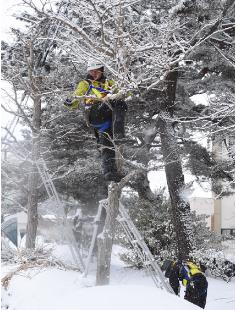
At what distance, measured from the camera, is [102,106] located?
212 inches

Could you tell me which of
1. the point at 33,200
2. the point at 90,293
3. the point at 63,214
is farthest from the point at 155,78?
the point at 33,200

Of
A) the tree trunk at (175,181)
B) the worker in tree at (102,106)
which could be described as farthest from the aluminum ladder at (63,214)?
the tree trunk at (175,181)

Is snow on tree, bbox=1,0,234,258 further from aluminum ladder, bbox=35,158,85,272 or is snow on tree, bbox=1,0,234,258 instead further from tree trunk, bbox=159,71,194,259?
aluminum ladder, bbox=35,158,85,272

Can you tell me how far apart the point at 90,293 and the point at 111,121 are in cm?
285

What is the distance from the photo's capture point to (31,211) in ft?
28.9

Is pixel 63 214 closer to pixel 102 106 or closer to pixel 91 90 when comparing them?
pixel 102 106

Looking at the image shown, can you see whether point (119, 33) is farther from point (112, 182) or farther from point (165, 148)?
point (165, 148)

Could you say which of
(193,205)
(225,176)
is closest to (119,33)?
(225,176)

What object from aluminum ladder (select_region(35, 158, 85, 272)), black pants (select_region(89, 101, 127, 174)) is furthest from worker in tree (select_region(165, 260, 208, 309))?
aluminum ladder (select_region(35, 158, 85, 272))

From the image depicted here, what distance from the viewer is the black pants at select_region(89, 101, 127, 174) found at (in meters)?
5.27

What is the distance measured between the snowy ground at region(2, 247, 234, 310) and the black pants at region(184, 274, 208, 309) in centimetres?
62

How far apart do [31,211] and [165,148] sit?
322 cm

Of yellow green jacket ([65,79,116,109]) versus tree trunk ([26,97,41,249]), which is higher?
yellow green jacket ([65,79,116,109])

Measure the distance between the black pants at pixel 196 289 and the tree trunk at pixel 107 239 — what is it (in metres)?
1.16
